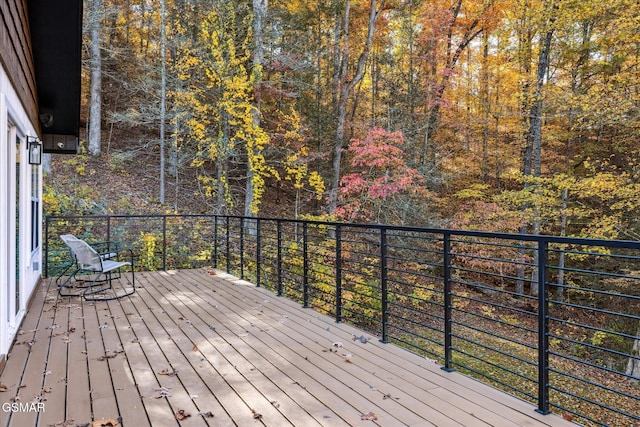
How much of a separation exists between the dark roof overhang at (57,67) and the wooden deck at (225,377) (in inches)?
113

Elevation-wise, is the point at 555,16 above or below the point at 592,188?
above

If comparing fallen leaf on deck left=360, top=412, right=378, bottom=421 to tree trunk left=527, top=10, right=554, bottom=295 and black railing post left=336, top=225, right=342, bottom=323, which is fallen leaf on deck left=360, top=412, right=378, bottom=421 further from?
tree trunk left=527, top=10, right=554, bottom=295

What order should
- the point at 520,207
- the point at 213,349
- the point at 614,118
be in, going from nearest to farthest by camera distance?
the point at 213,349 < the point at 614,118 < the point at 520,207

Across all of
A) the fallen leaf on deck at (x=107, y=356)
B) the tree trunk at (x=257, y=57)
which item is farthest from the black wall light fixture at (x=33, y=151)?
the tree trunk at (x=257, y=57)

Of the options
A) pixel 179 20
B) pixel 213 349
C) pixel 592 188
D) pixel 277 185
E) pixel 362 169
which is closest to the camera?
pixel 213 349

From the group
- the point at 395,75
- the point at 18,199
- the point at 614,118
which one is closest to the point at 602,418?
the point at 614,118

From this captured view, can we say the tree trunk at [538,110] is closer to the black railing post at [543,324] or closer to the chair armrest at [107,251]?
the black railing post at [543,324]

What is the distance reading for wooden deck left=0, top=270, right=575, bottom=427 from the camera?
88.7 inches

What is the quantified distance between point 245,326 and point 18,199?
8.65 feet

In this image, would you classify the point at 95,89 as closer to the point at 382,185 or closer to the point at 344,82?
the point at 344,82

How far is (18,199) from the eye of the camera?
4176 millimetres

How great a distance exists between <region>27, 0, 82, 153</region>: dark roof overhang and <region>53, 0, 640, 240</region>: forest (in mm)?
2887

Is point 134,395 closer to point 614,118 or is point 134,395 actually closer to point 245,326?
point 245,326

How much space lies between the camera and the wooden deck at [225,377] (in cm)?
225
